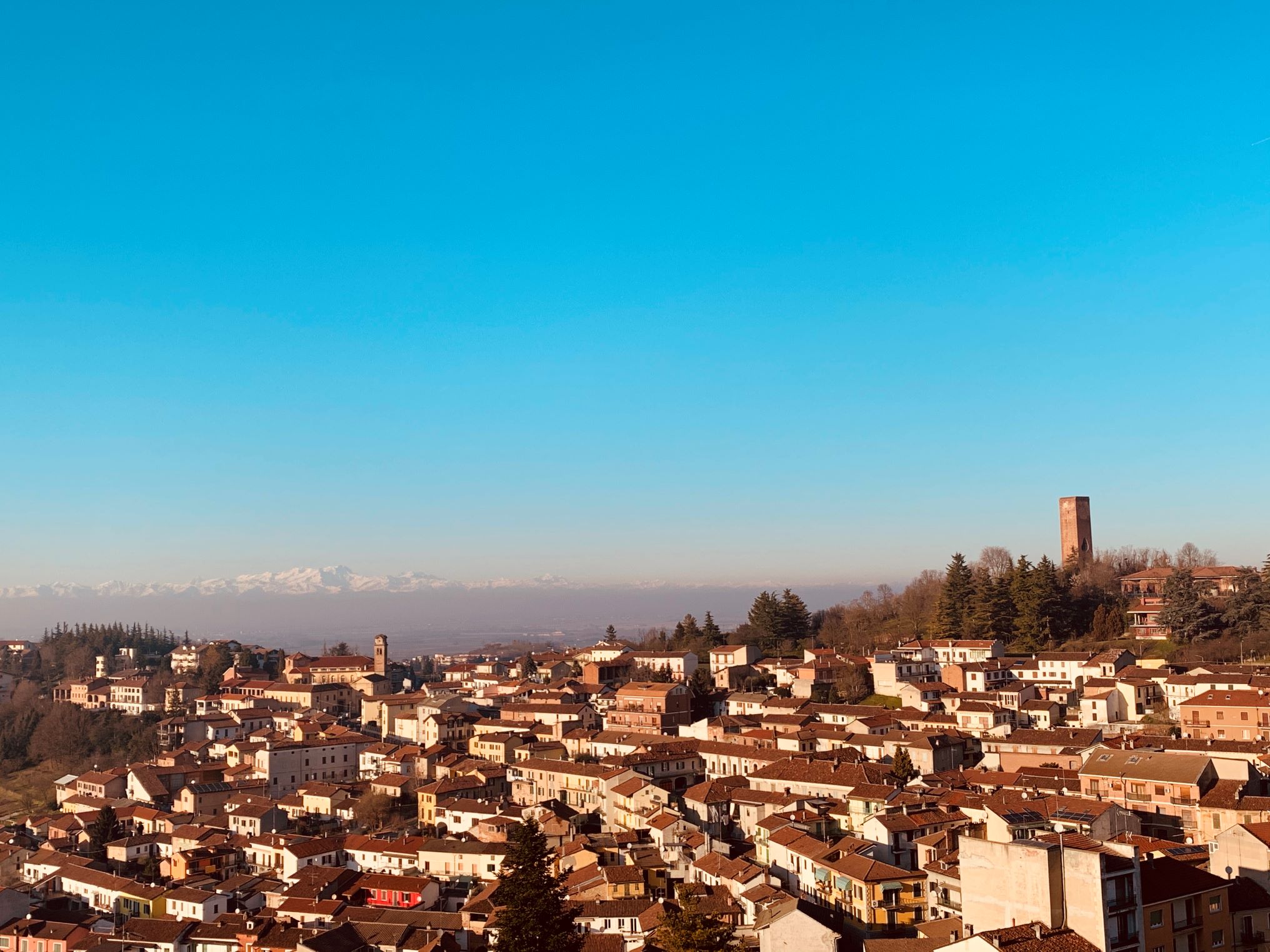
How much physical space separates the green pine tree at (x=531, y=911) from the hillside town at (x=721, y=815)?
577 mm

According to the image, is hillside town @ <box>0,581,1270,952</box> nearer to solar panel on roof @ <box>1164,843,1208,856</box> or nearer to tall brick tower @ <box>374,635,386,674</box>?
solar panel on roof @ <box>1164,843,1208,856</box>

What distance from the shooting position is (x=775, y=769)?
34906mm

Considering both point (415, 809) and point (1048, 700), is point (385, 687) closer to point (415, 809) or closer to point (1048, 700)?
point (415, 809)

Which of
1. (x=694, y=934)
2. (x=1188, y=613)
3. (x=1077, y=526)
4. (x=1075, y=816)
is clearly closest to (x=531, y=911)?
(x=694, y=934)

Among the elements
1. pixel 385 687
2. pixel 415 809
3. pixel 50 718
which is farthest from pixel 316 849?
pixel 50 718

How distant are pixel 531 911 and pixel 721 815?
13.7m

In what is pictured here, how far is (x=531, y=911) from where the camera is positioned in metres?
19.5

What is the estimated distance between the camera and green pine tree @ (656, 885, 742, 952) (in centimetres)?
1873

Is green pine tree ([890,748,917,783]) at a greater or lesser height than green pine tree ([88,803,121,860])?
greater

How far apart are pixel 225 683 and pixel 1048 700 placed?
53.1m

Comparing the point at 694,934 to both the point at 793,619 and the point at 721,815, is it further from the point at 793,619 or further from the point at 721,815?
the point at 793,619

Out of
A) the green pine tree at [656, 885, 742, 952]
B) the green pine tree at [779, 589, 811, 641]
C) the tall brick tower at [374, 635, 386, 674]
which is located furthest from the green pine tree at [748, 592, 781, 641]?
the green pine tree at [656, 885, 742, 952]

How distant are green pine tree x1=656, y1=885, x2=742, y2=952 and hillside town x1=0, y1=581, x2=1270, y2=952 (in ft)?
3.66

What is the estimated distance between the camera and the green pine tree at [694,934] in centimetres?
1873
